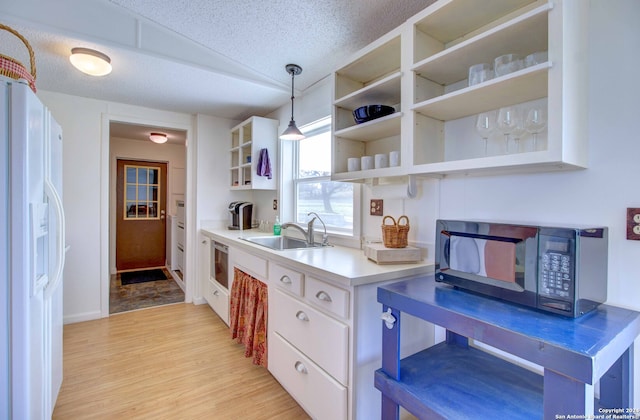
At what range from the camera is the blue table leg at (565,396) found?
0.67m

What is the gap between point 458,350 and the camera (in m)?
1.38

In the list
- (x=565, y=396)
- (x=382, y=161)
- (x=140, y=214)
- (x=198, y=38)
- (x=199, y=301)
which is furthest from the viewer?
(x=140, y=214)

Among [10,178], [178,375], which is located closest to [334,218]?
[178,375]

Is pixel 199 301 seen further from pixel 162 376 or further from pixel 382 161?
pixel 382 161

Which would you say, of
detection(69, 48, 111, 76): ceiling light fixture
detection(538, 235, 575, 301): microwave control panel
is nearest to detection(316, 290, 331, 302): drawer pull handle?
detection(538, 235, 575, 301): microwave control panel

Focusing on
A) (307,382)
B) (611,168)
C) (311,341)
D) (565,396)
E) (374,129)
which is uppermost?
(374,129)

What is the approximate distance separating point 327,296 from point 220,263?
5.99 feet

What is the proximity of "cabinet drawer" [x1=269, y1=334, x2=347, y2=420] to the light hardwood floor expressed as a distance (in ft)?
0.48

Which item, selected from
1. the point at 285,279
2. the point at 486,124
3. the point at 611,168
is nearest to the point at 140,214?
the point at 285,279

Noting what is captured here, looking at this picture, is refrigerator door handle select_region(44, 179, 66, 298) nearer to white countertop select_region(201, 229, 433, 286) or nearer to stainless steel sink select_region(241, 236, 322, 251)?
white countertop select_region(201, 229, 433, 286)

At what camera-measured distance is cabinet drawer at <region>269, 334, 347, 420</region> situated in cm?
135

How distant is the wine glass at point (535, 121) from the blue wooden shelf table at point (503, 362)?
0.69 metres

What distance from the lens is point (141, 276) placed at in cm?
457

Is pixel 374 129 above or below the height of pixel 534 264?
above
